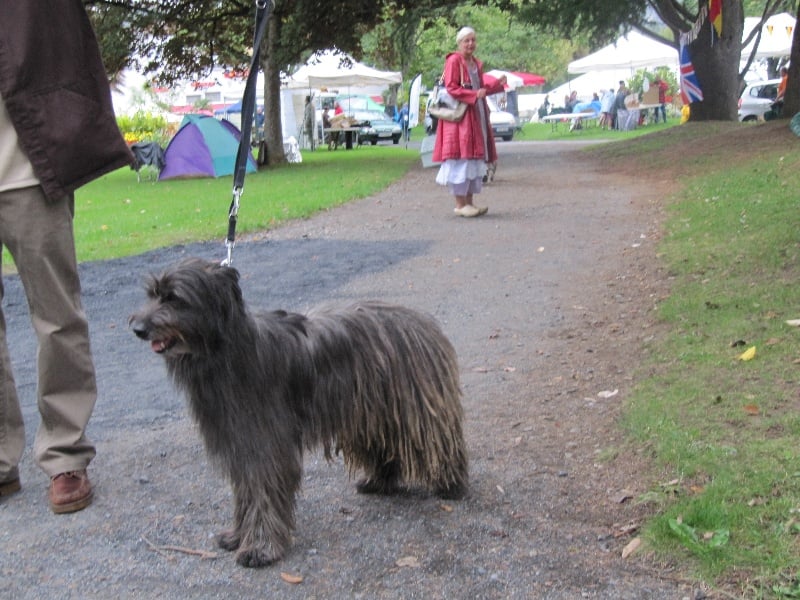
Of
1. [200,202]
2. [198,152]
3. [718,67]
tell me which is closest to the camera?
[200,202]

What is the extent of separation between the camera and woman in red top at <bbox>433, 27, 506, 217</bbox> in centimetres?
1195

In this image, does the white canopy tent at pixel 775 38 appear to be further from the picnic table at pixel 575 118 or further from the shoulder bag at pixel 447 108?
the shoulder bag at pixel 447 108

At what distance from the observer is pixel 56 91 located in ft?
13.1

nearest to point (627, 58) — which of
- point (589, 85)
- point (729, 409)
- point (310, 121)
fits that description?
point (310, 121)

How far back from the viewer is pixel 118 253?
449 inches

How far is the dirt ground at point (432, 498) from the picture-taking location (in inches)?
135

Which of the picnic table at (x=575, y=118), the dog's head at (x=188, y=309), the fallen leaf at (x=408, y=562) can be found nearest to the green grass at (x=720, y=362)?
the fallen leaf at (x=408, y=562)

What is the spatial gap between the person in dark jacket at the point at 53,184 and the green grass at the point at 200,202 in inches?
282

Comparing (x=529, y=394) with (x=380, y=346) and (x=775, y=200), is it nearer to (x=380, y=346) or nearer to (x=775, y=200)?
(x=380, y=346)

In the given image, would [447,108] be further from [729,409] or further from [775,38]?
[775,38]

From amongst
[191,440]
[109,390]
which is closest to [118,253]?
[109,390]

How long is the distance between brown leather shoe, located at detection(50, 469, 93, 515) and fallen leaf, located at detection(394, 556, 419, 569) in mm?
1423

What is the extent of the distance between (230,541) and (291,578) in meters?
0.34

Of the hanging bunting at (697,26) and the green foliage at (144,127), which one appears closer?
the hanging bunting at (697,26)
